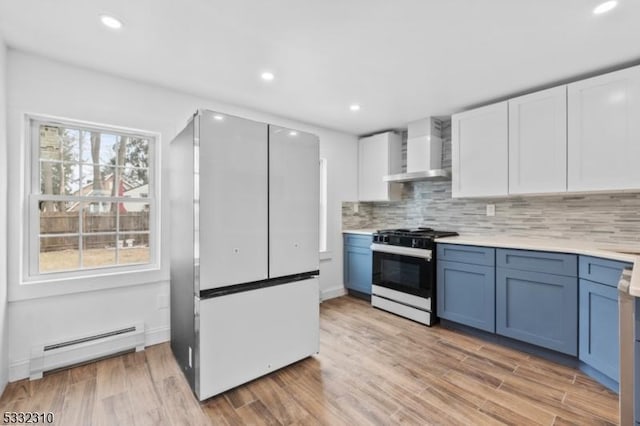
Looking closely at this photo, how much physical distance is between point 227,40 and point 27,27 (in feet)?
4.00

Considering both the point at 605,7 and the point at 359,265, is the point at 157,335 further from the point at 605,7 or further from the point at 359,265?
the point at 605,7

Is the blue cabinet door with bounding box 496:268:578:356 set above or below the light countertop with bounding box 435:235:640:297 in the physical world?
below

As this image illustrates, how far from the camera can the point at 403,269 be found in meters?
3.34

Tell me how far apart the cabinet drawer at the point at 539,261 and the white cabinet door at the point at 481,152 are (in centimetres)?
66

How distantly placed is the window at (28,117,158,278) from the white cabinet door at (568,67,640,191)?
369 centimetres

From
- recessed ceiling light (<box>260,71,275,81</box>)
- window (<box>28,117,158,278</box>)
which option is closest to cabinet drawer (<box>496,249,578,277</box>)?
recessed ceiling light (<box>260,71,275,81</box>)

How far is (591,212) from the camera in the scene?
8.71 ft

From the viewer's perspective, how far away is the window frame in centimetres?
217

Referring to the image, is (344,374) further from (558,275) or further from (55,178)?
(55,178)

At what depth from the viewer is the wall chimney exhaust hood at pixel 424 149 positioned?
3537 mm

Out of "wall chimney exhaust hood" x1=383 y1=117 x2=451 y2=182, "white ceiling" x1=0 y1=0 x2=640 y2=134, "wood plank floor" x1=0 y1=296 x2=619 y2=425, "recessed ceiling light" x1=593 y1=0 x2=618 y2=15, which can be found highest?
"white ceiling" x1=0 y1=0 x2=640 y2=134

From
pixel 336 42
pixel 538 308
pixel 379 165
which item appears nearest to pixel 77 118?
pixel 336 42

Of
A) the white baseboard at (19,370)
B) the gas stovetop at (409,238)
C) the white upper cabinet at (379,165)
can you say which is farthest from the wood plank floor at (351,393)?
the white upper cabinet at (379,165)

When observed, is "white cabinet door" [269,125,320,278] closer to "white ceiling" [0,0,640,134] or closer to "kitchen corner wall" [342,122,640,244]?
"white ceiling" [0,0,640,134]
